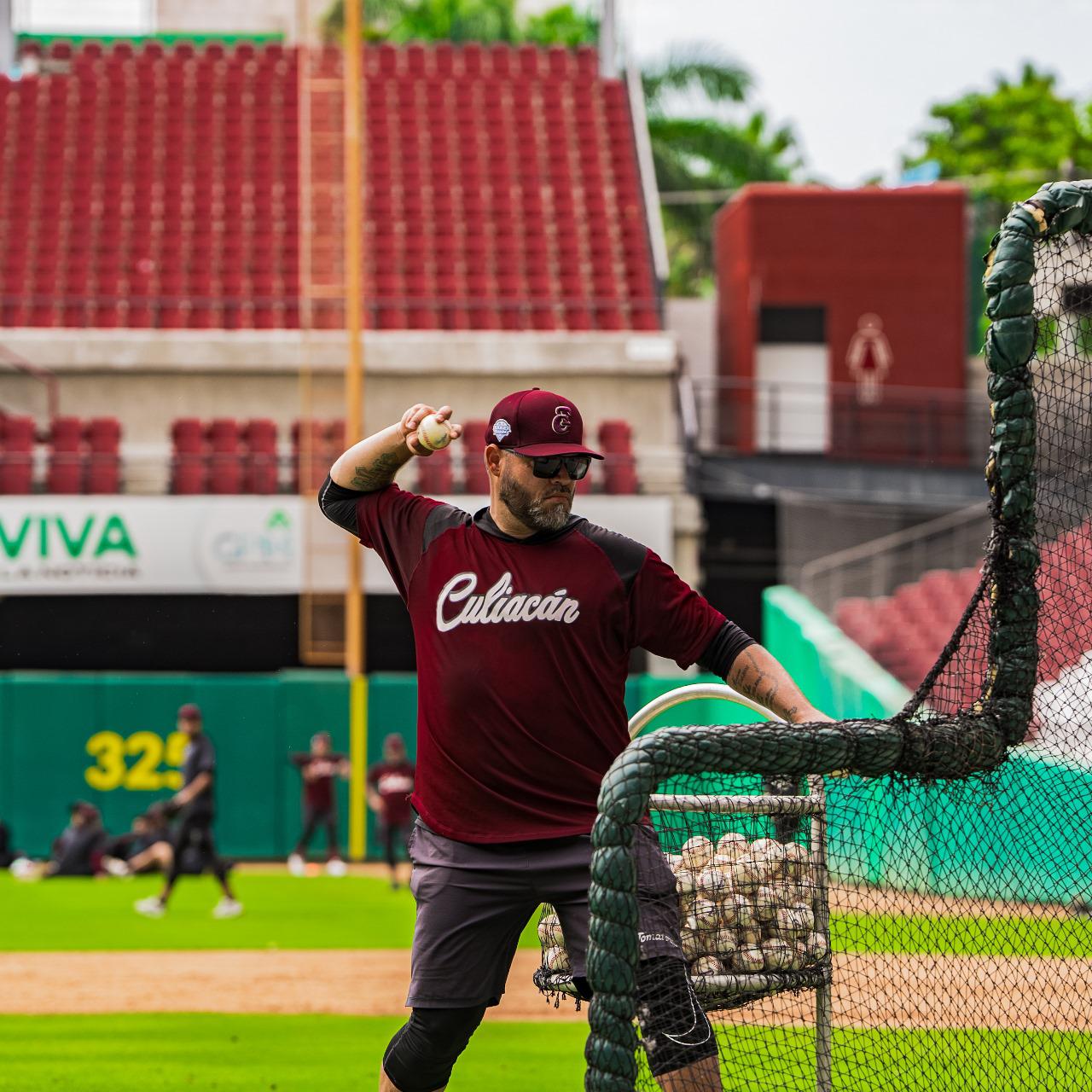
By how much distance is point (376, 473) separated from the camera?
468 centimetres

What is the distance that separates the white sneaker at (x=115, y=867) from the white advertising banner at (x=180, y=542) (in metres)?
4.02

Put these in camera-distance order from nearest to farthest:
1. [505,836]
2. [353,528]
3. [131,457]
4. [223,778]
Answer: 1. [505,836]
2. [353,528]
3. [223,778]
4. [131,457]

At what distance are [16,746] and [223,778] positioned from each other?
2478 mm

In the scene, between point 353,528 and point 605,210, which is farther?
point 605,210

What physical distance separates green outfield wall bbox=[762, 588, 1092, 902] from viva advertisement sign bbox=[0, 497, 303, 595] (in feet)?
20.6

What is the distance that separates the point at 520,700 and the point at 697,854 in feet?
2.29

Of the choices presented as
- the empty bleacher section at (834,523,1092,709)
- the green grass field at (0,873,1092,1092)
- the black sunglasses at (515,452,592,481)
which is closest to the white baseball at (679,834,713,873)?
the green grass field at (0,873,1092,1092)

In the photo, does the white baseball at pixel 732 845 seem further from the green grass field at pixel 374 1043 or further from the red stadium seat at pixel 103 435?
the red stadium seat at pixel 103 435

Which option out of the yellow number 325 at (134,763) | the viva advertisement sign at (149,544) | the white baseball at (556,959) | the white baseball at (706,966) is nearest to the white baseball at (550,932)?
the white baseball at (556,959)

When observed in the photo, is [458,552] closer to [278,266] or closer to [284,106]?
[278,266]

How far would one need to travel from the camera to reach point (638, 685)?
20672mm

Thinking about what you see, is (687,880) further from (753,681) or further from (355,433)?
(355,433)

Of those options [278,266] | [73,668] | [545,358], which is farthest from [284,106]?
[73,668]

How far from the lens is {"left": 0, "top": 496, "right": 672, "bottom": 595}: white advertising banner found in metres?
21.3
